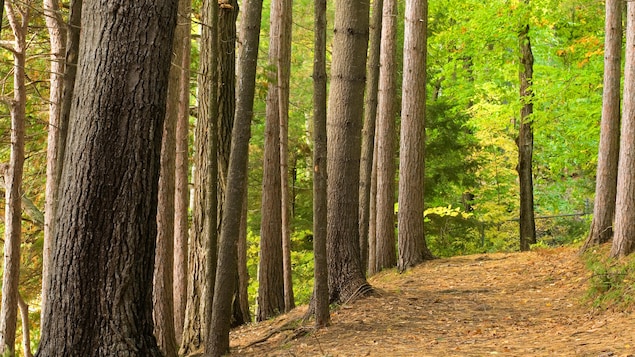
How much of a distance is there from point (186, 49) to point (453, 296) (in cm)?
716

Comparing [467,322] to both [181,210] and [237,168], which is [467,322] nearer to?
[237,168]

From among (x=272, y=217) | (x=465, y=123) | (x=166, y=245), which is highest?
(x=465, y=123)

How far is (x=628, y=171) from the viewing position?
1099 centimetres

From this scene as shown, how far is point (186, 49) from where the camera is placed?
14.0 meters

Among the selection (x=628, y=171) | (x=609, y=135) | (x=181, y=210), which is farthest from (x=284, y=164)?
(x=609, y=135)

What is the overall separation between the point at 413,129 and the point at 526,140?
16.0 ft

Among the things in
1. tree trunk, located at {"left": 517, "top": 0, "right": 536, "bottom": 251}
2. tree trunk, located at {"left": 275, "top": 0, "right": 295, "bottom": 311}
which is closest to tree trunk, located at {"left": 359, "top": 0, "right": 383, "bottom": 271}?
tree trunk, located at {"left": 275, "top": 0, "right": 295, "bottom": 311}

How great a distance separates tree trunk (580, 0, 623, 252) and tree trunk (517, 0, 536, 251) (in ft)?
14.7

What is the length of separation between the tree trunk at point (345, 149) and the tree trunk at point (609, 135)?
17.6 ft

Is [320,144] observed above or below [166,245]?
above

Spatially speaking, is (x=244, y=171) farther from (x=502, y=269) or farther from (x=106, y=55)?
(x=502, y=269)

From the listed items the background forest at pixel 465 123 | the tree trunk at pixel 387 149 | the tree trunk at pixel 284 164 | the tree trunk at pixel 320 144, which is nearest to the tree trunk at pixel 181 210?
the background forest at pixel 465 123

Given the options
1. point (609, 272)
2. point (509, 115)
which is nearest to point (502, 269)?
point (609, 272)

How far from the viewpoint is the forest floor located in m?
7.38
